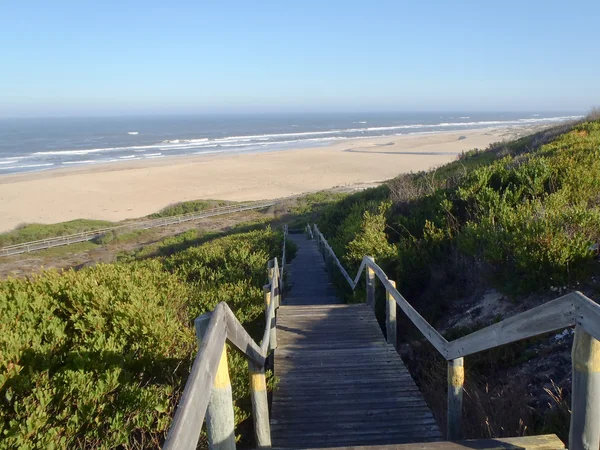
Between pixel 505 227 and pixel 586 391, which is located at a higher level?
pixel 586 391

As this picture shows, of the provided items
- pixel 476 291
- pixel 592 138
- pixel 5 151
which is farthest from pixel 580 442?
pixel 5 151

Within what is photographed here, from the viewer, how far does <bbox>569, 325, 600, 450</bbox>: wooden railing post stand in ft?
6.61

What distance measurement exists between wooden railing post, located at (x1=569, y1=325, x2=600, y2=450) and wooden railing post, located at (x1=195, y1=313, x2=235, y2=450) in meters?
1.54

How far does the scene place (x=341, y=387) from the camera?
430 cm

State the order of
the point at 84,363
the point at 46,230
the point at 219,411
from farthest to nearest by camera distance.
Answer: the point at 46,230 → the point at 84,363 → the point at 219,411

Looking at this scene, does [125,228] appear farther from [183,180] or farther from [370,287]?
[370,287]

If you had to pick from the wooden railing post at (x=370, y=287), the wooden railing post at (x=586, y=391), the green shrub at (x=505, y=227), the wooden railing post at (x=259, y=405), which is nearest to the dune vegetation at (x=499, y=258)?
the green shrub at (x=505, y=227)

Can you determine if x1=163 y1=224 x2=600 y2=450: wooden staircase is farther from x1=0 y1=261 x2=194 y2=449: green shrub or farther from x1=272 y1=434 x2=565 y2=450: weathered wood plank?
x1=0 y1=261 x2=194 y2=449: green shrub

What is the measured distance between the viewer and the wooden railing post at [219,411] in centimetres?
203

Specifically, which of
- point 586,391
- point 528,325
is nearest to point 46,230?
point 528,325

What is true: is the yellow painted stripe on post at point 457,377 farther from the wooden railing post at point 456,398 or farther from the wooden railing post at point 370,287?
the wooden railing post at point 370,287

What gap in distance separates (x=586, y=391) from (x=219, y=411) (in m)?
1.60

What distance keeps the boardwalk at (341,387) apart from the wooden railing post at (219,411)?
1.54 meters

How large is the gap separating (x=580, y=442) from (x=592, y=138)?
11166 mm
